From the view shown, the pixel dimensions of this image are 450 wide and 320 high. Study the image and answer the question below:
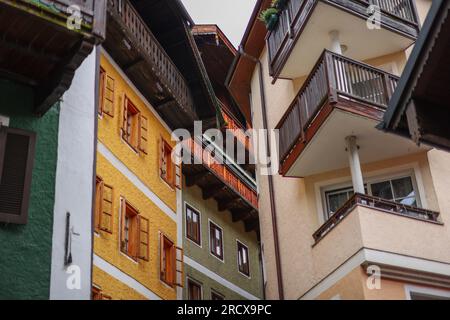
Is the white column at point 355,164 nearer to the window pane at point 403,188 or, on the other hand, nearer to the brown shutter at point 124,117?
the window pane at point 403,188

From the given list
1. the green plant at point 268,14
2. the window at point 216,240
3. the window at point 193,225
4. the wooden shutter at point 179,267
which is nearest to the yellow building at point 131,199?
the wooden shutter at point 179,267

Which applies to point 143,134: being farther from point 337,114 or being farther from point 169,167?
point 337,114

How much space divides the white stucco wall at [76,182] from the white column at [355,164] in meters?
5.24

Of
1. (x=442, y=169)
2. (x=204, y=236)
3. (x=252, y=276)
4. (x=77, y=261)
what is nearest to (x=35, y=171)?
(x=77, y=261)

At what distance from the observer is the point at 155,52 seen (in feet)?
70.2

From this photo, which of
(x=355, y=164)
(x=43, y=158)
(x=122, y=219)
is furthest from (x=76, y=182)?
(x=355, y=164)

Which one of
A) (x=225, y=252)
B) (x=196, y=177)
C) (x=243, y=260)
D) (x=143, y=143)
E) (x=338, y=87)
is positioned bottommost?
(x=338, y=87)

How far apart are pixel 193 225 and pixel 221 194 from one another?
2557 mm

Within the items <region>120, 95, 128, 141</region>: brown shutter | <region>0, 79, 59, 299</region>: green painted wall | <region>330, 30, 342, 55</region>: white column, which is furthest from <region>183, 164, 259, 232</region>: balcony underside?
<region>0, 79, 59, 299</region>: green painted wall

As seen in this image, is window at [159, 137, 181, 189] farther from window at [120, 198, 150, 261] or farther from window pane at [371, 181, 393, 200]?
window pane at [371, 181, 393, 200]

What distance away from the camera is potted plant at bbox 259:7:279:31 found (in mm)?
19938

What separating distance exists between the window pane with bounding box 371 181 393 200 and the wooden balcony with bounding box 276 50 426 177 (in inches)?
22.0

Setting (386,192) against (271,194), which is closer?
(386,192)

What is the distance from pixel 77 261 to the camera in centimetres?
1368
